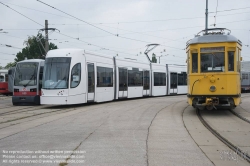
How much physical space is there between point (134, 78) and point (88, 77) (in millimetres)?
7181

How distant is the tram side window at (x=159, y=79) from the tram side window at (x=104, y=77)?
335 inches

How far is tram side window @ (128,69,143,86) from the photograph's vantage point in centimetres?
2373

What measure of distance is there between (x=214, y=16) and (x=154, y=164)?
2185 centimetres

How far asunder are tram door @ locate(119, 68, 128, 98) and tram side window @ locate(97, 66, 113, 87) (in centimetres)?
151

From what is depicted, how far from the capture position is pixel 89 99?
18109 millimetres

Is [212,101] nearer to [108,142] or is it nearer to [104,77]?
[108,142]

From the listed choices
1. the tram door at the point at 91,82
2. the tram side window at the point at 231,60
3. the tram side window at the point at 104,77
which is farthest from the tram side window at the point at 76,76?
the tram side window at the point at 231,60

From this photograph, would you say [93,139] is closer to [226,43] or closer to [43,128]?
[43,128]

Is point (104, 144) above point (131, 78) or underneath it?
underneath

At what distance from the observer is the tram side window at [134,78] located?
2373 cm

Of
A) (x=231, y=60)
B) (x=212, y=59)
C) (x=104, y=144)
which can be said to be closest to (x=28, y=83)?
(x=212, y=59)

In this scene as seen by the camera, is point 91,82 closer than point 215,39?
No

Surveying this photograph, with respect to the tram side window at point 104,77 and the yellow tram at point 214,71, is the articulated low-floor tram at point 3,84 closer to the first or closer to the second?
the tram side window at point 104,77

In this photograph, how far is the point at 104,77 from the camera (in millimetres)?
19766
